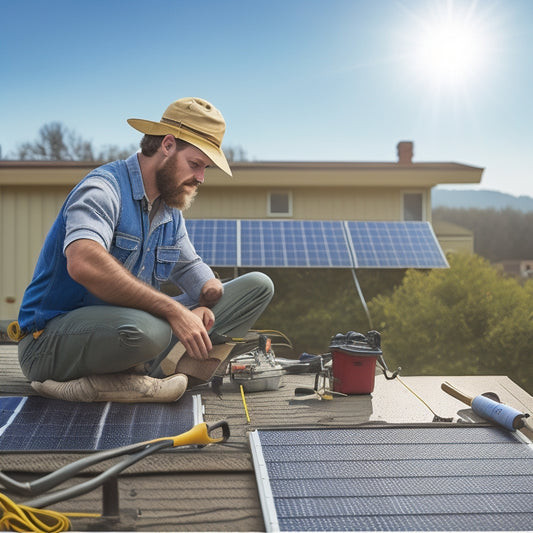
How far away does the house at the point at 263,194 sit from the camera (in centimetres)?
842

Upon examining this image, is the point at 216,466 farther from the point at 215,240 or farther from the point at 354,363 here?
the point at 215,240

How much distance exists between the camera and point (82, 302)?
2607 millimetres

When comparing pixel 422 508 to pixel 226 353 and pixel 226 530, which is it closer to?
pixel 226 530

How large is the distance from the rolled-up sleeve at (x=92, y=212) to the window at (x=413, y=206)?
7414mm

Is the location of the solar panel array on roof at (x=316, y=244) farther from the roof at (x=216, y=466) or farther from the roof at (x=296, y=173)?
the roof at (x=216, y=466)

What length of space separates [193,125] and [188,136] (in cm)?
5

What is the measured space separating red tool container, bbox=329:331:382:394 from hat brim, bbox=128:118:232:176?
106 cm

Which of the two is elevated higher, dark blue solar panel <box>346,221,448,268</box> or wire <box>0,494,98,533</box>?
dark blue solar panel <box>346,221,448,268</box>

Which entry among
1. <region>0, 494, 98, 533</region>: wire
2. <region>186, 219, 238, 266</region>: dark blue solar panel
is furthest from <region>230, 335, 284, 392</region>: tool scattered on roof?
<region>186, 219, 238, 266</region>: dark blue solar panel

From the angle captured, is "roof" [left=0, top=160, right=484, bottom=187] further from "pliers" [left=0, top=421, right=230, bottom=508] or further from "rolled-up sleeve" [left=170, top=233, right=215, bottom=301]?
"pliers" [left=0, top=421, right=230, bottom=508]

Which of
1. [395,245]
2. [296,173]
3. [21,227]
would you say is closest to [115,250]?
[395,245]

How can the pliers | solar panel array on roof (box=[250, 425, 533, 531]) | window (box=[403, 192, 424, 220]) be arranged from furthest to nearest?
window (box=[403, 192, 424, 220]) → solar panel array on roof (box=[250, 425, 533, 531]) → the pliers

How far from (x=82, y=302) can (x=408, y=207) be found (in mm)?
7459

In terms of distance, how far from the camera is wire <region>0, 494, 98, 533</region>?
1328 millimetres
